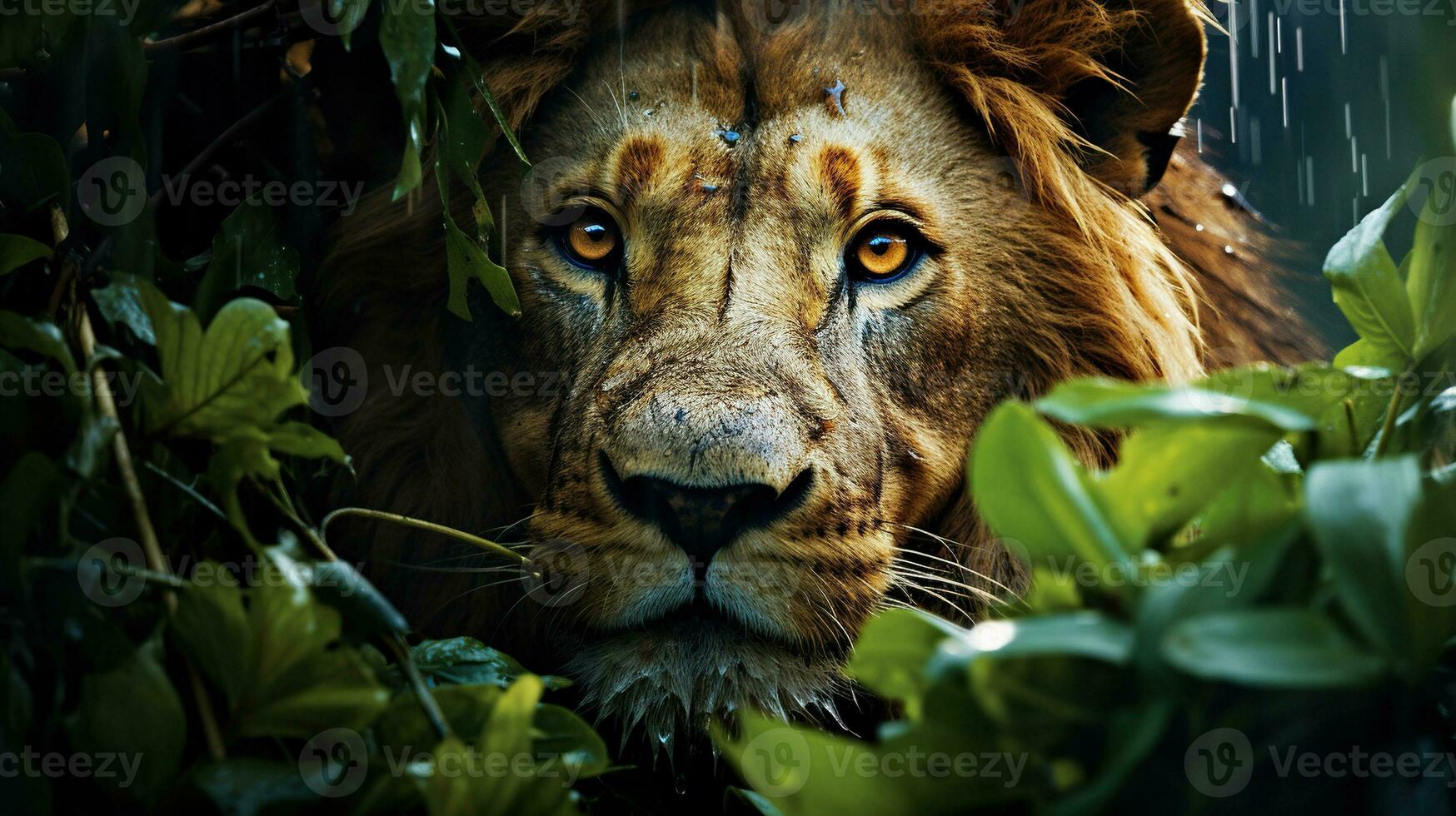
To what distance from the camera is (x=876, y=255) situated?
1525mm

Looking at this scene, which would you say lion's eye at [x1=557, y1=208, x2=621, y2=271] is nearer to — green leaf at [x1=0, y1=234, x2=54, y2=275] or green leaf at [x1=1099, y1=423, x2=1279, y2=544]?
green leaf at [x1=0, y1=234, x2=54, y2=275]

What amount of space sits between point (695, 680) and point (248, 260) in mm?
670

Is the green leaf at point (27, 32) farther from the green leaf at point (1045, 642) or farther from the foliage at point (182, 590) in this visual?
the green leaf at point (1045, 642)

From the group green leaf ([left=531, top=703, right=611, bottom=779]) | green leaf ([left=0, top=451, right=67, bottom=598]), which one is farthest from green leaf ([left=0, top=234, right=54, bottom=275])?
green leaf ([left=531, top=703, right=611, bottom=779])

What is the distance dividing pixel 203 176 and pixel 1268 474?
1.28 metres

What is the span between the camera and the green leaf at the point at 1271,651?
51 cm

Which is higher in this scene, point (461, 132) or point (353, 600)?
point (461, 132)

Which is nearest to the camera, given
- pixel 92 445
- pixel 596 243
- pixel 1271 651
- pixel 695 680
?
pixel 1271 651

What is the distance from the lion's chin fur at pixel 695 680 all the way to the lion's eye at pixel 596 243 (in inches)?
20.0

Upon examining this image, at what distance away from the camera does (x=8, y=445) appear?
811 mm

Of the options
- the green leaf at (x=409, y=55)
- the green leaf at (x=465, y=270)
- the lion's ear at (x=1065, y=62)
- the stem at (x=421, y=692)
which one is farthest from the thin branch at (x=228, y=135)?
the lion's ear at (x=1065, y=62)

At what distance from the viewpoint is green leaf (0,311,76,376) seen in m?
0.77

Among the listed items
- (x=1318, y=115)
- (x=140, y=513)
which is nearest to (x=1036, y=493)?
(x=140, y=513)

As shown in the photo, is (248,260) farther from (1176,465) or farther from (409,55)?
(1176,465)
